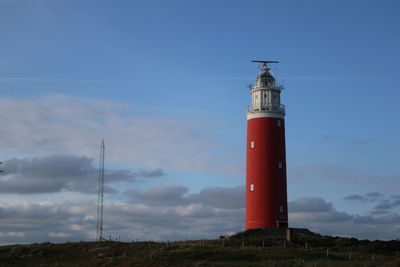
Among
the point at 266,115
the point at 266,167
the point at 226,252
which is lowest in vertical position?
the point at 226,252

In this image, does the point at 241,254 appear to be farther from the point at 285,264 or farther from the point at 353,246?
the point at 353,246

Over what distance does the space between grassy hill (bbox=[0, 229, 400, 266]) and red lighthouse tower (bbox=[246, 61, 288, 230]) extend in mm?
2444

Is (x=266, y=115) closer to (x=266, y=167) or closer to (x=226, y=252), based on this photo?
(x=266, y=167)

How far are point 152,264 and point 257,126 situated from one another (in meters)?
23.0

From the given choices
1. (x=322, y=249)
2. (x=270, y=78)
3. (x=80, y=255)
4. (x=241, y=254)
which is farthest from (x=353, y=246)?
(x=80, y=255)

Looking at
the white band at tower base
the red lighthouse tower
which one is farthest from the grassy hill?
the white band at tower base

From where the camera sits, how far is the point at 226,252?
49844 mm

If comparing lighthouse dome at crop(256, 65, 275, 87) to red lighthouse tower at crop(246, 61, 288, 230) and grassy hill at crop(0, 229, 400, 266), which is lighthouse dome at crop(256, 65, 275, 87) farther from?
grassy hill at crop(0, 229, 400, 266)

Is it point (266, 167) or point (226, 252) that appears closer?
point (226, 252)

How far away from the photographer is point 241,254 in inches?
1929

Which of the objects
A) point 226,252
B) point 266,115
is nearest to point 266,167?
point 266,115

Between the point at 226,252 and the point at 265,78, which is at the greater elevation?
the point at 265,78

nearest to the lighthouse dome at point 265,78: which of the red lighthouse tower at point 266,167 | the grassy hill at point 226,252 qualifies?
the red lighthouse tower at point 266,167

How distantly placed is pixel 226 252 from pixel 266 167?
579 inches
